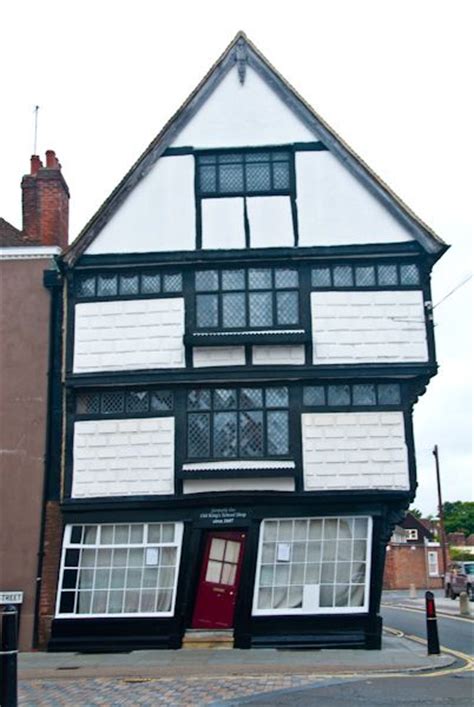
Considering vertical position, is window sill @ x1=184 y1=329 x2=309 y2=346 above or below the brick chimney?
below

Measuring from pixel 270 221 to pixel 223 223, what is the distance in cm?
103

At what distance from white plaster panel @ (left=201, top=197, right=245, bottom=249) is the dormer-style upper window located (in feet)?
0.68

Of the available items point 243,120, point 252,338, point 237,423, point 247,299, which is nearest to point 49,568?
point 237,423

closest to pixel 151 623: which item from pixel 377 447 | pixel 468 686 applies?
pixel 377 447

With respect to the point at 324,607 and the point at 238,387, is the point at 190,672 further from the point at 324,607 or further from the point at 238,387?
the point at 238,387

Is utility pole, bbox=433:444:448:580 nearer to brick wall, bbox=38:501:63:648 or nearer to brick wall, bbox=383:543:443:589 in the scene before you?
brick wall, bbox=383:543:443:589

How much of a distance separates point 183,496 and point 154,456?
103cm

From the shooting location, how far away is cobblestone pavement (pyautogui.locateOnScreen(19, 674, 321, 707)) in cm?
1059

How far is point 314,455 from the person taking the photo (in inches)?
674

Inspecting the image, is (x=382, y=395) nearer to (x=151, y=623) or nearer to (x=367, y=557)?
(x=367, y=557)

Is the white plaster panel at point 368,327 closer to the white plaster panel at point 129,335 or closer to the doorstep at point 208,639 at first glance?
the white plaster panel at point 129,335

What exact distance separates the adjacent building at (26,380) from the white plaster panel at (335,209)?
5.76m

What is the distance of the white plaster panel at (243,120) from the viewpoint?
1856cm

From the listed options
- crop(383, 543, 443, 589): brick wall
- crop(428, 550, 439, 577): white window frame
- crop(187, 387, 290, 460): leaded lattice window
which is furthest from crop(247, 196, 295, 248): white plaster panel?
crop(428, 550, 439, 577): white window frame
